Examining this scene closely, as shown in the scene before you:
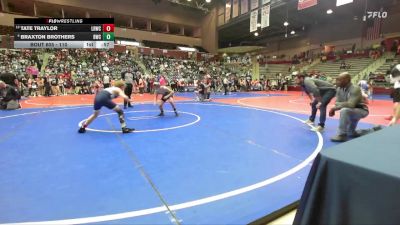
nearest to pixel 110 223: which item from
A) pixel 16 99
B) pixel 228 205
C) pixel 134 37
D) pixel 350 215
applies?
pixel 228 205

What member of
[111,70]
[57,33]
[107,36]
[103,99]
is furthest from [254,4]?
[103,99]

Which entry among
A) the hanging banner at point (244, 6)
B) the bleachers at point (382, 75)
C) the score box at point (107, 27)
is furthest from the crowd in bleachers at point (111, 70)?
the hanging banner at point (244, 6)

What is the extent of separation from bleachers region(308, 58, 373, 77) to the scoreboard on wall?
2102 cm

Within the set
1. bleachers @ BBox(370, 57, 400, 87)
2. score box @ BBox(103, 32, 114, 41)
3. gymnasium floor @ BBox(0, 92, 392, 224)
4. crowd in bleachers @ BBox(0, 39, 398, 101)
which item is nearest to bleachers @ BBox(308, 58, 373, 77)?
crowd in bleachers @ BBox(0, 39, 398, 101)

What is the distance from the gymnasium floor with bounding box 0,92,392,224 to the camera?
252 centimetres

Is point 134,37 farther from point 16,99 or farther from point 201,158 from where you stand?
point 201,158

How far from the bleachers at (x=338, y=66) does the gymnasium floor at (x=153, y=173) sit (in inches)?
786

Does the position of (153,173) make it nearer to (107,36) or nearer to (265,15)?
(107,36)

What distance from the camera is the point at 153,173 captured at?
3.47 meters

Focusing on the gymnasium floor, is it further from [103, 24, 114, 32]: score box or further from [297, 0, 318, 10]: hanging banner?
[297, 0, 318, 10]: hanging banner

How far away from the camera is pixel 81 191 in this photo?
9.71 ft

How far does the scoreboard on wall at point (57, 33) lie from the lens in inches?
427

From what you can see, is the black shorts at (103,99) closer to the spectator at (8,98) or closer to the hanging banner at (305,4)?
the spectator at (8,98)

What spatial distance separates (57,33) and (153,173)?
391 inches
